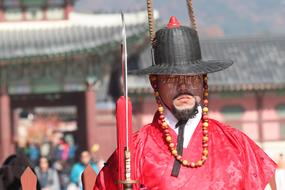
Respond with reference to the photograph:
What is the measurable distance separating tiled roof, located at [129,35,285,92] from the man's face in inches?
654

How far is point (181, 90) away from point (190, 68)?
158 mm

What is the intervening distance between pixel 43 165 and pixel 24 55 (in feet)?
21.7

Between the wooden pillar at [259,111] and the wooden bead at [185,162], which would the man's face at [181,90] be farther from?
the wooden pillar at [259,111]

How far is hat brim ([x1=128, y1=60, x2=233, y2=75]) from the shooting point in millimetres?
5172

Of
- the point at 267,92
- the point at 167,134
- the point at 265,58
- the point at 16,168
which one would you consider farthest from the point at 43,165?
the point at 265,58

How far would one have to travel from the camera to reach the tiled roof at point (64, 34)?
1966 cm

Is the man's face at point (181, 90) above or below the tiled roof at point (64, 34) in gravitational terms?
below

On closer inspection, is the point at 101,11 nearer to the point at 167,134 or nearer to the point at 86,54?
the point at 86,54

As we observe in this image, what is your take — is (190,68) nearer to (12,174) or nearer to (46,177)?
(12,174)

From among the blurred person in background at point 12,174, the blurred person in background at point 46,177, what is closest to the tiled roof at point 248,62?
the blurred person in background at point 46,177

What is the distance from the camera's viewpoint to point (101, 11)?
20969 millimetres

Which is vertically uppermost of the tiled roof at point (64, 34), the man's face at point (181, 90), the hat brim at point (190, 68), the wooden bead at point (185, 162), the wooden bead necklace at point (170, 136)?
the tiled roof at point (64, 34)

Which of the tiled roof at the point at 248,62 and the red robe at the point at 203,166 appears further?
the tiled roof at the point at 248,62

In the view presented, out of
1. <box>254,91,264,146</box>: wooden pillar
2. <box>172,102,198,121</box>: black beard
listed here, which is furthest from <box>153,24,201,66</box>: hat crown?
<box>254,91,264,146</box>: wooden pillar
